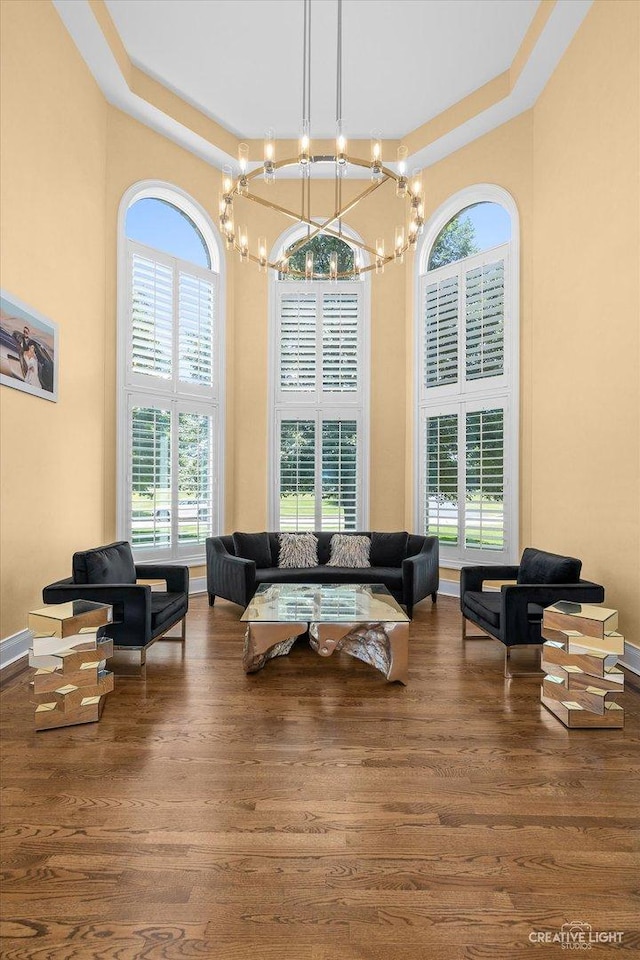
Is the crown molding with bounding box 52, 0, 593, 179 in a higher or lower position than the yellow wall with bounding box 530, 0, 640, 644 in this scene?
higher

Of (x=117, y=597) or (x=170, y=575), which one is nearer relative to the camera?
(x=117, y=597)

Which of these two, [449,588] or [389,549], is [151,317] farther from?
[449,588]

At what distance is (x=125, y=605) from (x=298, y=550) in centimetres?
278

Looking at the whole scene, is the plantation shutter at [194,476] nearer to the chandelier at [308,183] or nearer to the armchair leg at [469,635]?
the chandelier at [308,183]

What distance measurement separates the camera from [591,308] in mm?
4578

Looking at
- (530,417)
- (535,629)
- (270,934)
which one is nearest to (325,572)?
(535,629)

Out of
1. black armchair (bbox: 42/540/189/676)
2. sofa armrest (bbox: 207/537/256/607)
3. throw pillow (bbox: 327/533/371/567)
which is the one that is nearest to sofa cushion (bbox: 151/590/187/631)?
black armchair (bbox: 42/540/189/676)

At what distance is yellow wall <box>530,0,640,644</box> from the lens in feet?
13.2

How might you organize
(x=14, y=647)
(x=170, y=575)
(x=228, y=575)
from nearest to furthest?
1. (x=14, y=647)
2. (x=170, y=575)
3. (x=228, y=575)

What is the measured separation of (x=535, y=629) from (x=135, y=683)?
2975mm

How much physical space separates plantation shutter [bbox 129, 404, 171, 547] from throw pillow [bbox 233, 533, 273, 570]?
34.9 inches

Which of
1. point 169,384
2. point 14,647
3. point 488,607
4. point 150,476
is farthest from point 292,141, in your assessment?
point 14,647

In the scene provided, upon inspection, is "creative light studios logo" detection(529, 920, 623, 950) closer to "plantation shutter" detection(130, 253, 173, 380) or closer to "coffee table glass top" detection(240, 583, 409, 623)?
"coffee table glass top" detection(240, 583, 409, 623)

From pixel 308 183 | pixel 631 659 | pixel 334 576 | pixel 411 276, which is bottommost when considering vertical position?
pixel 631 659
